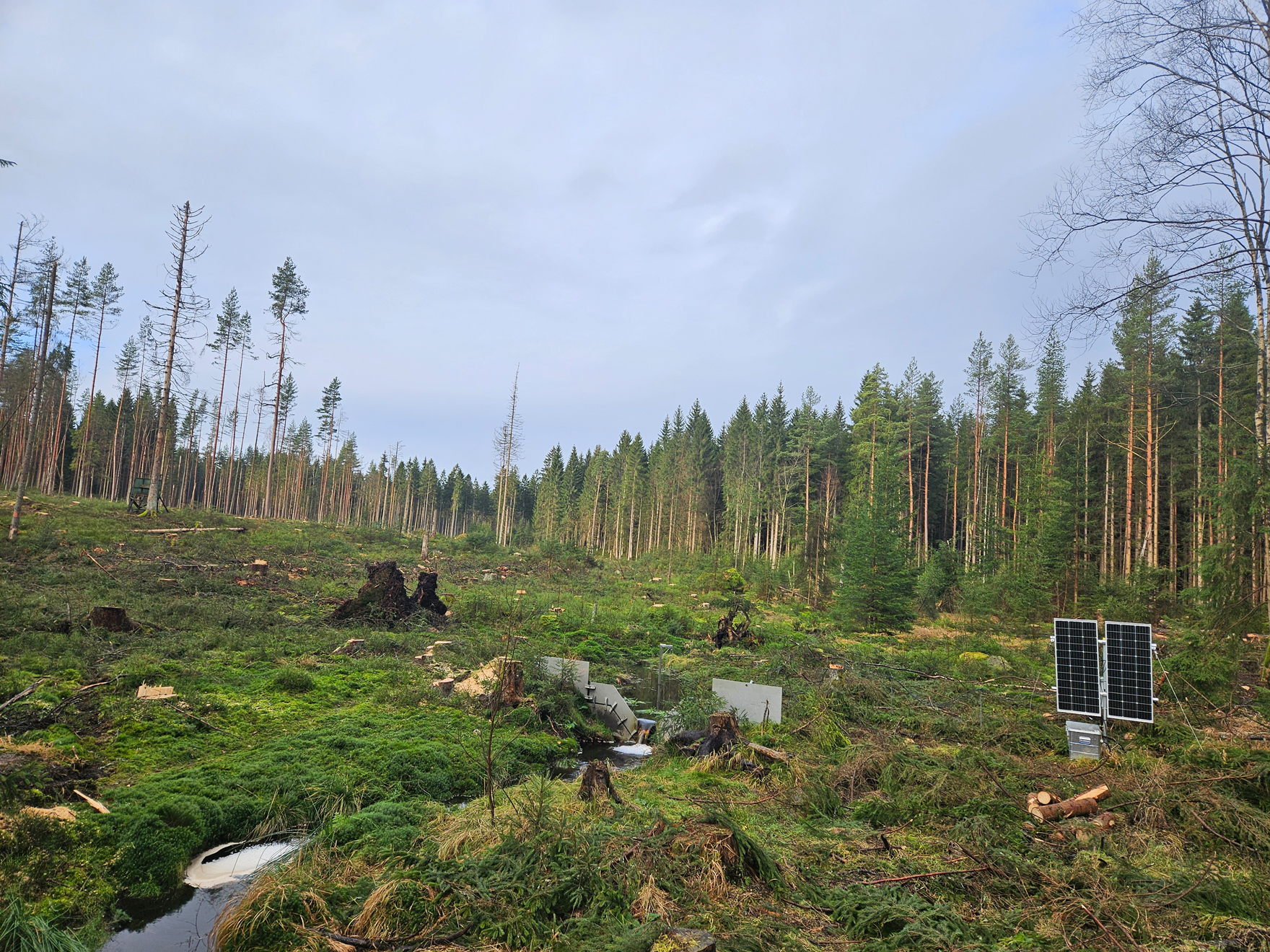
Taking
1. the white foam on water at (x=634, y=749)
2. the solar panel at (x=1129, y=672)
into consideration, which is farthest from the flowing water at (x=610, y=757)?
the solar panel at (x=1129, y=672)

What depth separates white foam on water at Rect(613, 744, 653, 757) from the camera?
11930 millimetres

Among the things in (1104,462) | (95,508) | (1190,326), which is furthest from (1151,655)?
(95,508)

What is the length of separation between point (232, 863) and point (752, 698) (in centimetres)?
902

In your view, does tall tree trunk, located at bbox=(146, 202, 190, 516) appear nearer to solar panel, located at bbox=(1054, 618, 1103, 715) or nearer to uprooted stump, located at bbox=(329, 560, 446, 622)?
uprooted stump, located at bbox=(329, 560, 446, 622)

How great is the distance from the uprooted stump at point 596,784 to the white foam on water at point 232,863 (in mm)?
3398

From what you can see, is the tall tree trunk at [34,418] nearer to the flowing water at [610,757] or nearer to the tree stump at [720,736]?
the flowing water at [610,757]

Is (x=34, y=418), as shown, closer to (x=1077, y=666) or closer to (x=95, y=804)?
(x=95, y=804)

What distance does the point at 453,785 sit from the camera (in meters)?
9.20

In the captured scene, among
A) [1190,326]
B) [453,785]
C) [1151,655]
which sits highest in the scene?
[1190,326]

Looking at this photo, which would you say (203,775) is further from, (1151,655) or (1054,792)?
(1151,655)

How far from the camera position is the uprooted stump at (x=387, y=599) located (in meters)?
18.5

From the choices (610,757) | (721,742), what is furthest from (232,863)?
(721,742)

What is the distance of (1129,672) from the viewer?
9078 mm

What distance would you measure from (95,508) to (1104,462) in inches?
2127
